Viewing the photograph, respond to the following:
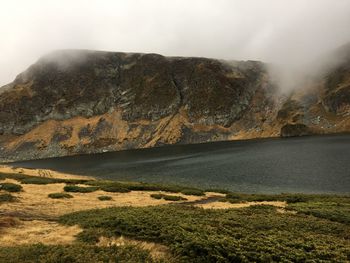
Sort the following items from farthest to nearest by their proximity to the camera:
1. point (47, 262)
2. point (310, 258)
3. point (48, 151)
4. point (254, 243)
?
1. point (48, 151)
2. point (254, 243)
3. point (310, 258)
4. point (47, 262)

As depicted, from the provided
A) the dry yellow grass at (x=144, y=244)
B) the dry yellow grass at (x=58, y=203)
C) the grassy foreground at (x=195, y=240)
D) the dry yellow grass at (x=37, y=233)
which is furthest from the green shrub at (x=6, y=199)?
the dry yellow grass at (x=144, y=244)

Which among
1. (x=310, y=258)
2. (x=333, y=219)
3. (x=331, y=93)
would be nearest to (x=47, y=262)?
(x=310, y=258)

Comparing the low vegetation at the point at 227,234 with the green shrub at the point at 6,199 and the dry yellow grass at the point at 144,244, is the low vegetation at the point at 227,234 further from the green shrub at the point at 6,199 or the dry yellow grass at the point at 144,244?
the green shrub at the point at 6,199

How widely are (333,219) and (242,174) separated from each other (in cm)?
4719

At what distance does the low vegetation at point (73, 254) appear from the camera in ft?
46.1

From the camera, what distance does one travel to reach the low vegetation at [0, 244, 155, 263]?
46.1 feet

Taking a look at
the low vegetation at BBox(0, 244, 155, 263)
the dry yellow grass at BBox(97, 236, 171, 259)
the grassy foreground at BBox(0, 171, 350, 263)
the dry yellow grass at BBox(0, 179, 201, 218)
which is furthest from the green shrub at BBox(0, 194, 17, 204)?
the dry yellow grass at BBox(97, 236, 171, 259)

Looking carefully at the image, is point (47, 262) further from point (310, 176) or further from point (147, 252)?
point (310, 176)

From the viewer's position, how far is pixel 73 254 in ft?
47.5

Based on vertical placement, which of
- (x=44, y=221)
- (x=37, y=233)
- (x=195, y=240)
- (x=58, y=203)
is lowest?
(x=58, y=203)

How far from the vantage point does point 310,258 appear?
48.6 feet

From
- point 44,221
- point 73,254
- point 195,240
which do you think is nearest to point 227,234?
point 195,240

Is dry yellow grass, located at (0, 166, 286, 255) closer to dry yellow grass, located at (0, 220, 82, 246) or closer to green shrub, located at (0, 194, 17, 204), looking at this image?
dry yellow grass, located at (0, 220, 82, 246)

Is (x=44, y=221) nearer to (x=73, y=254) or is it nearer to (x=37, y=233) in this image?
(x=37, y=233)
